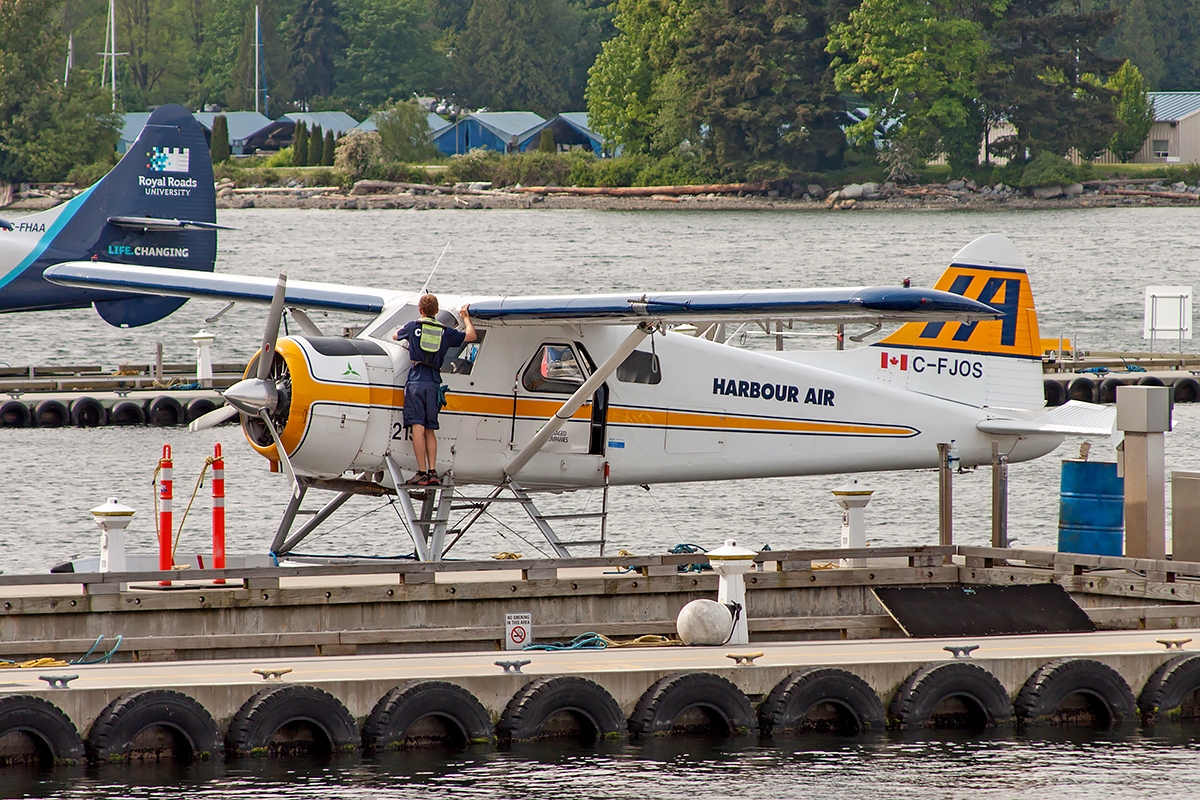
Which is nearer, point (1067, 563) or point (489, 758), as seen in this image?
point (489, 758)

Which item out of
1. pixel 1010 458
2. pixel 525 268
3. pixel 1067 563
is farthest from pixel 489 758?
pixel 525 268

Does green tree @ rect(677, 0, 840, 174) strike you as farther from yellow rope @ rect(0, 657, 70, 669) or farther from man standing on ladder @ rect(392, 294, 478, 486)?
yellow rope @ rect(0, 657, 70, 669)

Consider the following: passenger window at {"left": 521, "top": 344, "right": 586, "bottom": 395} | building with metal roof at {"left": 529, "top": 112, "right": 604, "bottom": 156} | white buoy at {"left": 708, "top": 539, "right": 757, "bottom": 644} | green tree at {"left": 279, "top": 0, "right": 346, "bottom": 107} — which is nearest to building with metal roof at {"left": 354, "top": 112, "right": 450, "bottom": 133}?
building with metal roof at {"left": 529, "top": 112, "right": 604, "bottom": 156}

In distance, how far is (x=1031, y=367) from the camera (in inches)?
569

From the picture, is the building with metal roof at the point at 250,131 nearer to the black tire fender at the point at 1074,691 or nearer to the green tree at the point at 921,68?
the green tree at the point at 921,68

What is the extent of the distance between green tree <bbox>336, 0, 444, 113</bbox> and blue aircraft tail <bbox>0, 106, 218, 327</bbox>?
11967 centimetres

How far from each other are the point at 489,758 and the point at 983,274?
667 centimetres

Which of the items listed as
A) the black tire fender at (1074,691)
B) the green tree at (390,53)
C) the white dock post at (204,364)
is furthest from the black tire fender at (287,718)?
the green tree at (390,53)

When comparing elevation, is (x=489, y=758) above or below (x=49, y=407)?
below

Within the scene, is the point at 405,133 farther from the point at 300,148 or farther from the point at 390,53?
the point at 390,53

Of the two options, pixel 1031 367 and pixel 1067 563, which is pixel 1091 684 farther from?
pixel 1031 367

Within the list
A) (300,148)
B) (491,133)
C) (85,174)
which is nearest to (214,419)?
(85,174)

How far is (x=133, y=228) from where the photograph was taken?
32.3m

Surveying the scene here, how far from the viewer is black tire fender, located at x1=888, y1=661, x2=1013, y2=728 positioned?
10070 millimetres
